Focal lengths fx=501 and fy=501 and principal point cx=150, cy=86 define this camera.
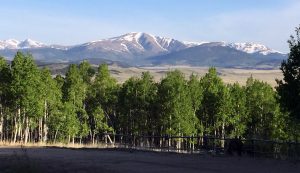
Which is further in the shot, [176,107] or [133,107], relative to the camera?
[133,107]

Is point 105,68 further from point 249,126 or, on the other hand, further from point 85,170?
point 85,170

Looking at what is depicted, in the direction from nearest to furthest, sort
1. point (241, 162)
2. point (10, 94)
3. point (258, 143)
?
point (241, 162)
point (258, 143)
point (10, 94)

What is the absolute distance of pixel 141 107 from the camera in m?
76.9

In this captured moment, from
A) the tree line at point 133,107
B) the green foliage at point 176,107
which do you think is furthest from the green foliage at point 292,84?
the green foliage at point 176,107

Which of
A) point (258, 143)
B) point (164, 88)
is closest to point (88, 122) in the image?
point (164, 88)

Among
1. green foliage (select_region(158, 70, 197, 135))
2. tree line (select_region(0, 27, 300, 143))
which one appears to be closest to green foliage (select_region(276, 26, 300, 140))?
tree line (select_region(0, 27, 300, 143))

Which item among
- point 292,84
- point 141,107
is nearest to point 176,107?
point 141,107

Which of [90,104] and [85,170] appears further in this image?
[90,104]

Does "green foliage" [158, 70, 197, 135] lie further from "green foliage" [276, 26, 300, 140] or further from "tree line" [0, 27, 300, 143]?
"green foliage" [276, 26, 300, 140]

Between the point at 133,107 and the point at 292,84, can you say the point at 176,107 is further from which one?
the point at 292,84

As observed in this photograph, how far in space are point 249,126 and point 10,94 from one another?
41.2 meters

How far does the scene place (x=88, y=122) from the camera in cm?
8506

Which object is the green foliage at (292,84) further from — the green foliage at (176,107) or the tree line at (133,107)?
the green foliage at (176,107)

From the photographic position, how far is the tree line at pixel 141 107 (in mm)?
69875
